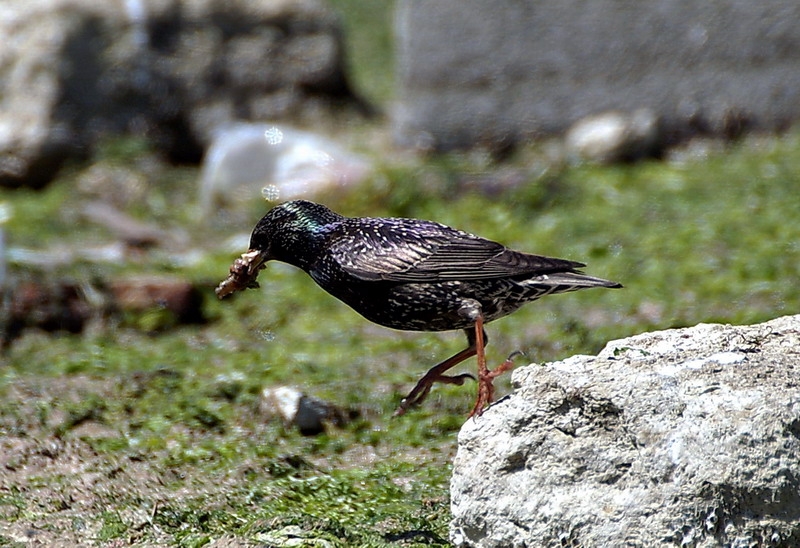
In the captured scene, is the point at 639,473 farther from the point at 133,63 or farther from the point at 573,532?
the point at 133,63

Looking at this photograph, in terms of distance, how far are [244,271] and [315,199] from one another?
13.4 ft

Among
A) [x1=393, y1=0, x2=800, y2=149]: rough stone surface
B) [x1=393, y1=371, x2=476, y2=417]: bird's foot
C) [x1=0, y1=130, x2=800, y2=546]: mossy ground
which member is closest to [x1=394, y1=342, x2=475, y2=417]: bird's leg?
[x1=393, y1=371, x2=476, y2=417]: bird's foot

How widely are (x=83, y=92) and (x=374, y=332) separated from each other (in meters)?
4.66

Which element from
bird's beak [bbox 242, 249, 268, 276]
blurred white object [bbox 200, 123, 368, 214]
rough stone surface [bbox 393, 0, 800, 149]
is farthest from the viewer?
rough stone surface [bbox 393, 0, 800, 149]

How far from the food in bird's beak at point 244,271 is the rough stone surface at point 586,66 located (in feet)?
16.8

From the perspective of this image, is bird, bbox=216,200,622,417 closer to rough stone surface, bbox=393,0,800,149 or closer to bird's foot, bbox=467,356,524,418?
bird's foot, bbox=467,356,524,418

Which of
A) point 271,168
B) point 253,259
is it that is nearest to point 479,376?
point 253,259

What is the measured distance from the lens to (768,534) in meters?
3.23

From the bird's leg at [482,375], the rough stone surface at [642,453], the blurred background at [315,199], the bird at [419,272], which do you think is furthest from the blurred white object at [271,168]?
the rough stone surface at [642,453]

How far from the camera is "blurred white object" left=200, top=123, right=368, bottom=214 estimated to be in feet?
29.3

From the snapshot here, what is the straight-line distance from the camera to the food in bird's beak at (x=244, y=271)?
4.68 metres

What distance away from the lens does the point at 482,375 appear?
4.04m

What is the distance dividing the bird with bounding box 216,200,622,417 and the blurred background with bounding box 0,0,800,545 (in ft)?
2.12

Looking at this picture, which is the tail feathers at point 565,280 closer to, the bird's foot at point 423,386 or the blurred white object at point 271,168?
the bird's foot at point 423,386
